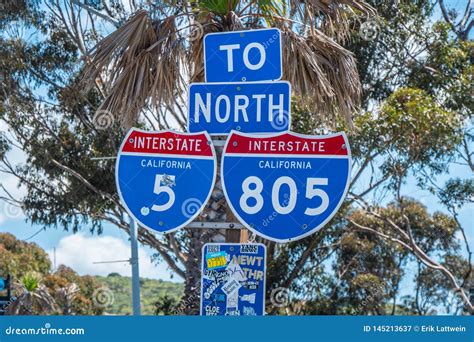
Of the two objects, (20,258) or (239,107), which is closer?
(239,107)

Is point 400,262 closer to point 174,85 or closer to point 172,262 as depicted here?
point 172,262

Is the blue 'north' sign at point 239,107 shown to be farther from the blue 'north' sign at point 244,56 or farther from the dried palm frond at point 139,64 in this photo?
the dried palm frond at point 139,64

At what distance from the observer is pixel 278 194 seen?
21.5ft

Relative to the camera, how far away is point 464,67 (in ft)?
58.7

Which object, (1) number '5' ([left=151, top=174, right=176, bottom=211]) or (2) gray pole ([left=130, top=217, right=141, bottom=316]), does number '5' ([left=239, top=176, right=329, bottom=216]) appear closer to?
(1) number '5' ([left=151, top=174, right=176, bottom=211])

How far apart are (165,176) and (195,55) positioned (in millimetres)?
2365

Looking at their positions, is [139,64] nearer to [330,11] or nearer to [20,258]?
[330,11]

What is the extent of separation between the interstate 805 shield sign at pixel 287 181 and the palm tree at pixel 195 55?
206cm

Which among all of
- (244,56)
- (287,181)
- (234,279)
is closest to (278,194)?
(287,181)

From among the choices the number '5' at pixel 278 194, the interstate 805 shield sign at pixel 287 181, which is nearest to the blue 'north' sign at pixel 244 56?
the interstate 805 shield sign at pixel 287 181

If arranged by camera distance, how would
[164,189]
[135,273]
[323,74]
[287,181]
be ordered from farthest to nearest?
1. [135,273]
2. [323,74]
3. [164,189]
4. [287,181]

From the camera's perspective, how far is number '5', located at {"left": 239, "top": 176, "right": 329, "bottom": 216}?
6508 mm

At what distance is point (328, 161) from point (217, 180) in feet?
4.13

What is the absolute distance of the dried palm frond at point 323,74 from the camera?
8672 millimetres
